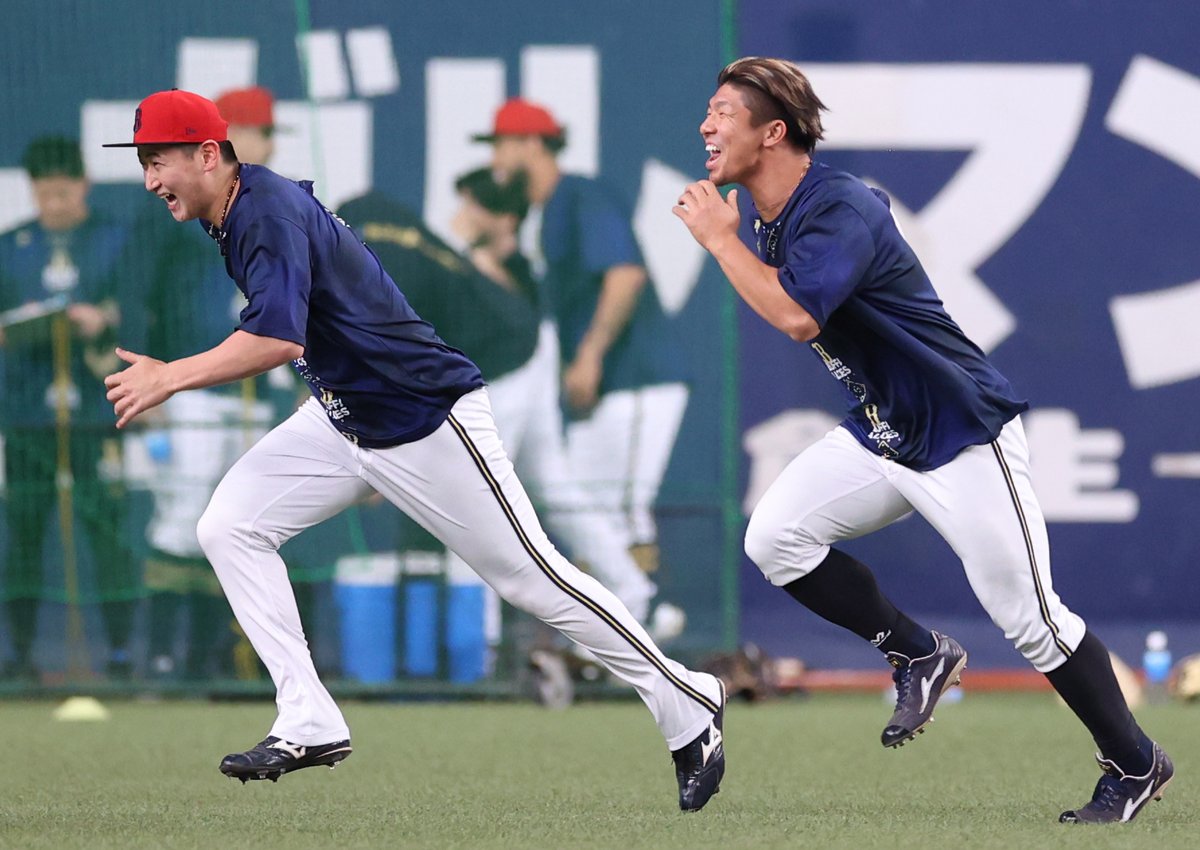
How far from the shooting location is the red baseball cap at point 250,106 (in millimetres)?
9828

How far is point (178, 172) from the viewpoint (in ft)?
17.1

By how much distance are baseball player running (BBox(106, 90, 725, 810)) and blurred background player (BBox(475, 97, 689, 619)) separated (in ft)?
14.1

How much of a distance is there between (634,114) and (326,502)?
15.9 feet

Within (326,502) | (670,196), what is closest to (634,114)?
(670,196)

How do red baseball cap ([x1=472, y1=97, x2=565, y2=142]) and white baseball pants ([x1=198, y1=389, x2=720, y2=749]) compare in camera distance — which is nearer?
white baseball pants ([x1=198, y1=389, x2=720, y2=749])

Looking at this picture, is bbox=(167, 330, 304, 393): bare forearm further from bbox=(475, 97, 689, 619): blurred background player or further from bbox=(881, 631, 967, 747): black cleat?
bbox=(475, 97, 689, 619): blurred background player

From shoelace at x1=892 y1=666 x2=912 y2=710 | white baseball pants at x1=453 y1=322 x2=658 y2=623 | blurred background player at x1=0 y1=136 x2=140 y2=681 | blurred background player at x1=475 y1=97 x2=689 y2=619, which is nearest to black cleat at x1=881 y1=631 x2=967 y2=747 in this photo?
shoelace at x1=892 y1=666 x2=912 y2=710

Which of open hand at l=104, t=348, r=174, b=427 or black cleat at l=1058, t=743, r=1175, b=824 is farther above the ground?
open hand at l=104, t=348, r=174, b=427

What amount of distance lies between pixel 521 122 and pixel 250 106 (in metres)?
1.38

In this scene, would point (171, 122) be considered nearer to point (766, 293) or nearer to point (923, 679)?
point (766, 293)

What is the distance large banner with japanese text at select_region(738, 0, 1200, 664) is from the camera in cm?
1014

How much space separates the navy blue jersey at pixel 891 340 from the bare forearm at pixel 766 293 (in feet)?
0.23

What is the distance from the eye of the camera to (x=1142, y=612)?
1018cm

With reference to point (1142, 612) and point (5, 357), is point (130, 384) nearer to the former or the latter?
point (5, 357)
